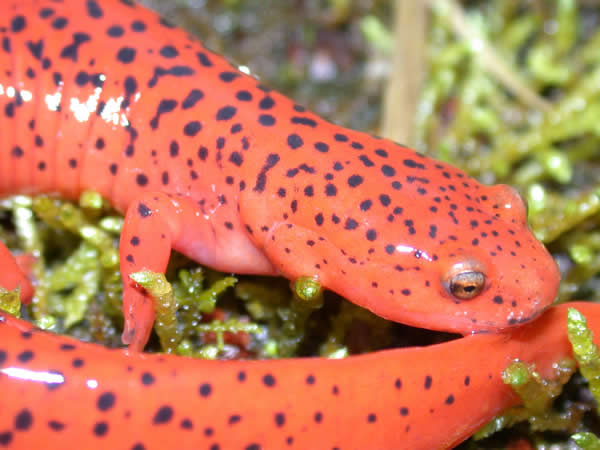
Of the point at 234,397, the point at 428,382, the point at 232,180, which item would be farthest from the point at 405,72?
the point at 234,397

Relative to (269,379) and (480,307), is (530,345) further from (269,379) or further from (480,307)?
(269,379)

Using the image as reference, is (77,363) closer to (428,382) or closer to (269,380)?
(269,380)

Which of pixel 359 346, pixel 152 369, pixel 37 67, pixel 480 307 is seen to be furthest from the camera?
pixel 37 67

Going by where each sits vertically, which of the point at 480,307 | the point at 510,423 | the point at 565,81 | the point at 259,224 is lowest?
the point at 510,423

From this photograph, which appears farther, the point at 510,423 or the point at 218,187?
the point at 218,187

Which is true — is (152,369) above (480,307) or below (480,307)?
below

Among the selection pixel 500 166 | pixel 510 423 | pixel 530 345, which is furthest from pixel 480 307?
pixel 500 166
